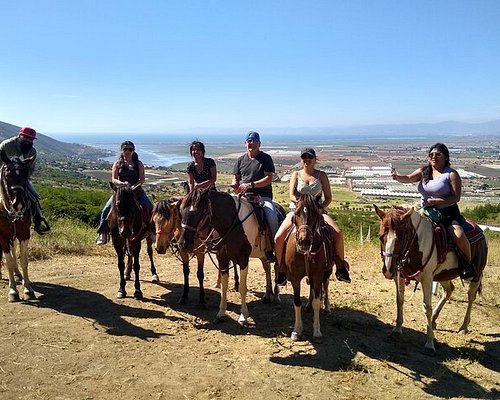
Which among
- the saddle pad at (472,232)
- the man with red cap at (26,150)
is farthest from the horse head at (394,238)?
the man with red cap at (26,150)

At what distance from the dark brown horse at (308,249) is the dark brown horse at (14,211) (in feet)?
15.8

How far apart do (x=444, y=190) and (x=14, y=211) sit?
7304 mm

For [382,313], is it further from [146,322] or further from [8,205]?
[8,205]

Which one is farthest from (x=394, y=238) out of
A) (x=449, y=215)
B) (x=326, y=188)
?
(x=449, y=215)

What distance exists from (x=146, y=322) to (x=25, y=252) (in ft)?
9.27

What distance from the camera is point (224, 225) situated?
6.57m

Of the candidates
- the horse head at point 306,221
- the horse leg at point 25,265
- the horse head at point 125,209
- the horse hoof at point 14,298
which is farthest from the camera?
the horse leg at point 25,265

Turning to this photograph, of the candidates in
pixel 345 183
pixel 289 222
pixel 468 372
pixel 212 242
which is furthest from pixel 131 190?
pixel 345 183

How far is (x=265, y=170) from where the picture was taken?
23.6 ft

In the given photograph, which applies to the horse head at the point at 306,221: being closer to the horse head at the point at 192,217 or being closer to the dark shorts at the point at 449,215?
the horse head at the point at 192,217

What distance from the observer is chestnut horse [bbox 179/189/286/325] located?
616 centimetres

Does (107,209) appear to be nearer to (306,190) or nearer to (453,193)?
(306,190)

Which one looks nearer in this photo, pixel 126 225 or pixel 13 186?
pixel 13 186

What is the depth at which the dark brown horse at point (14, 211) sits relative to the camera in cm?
713
